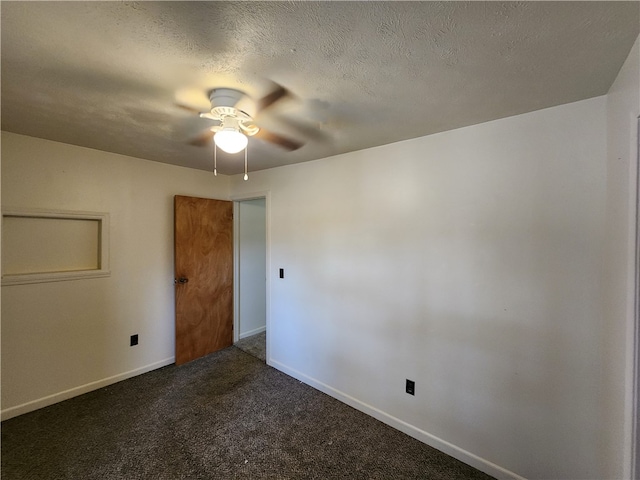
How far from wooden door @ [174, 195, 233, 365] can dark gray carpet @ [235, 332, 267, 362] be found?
0.67 feet

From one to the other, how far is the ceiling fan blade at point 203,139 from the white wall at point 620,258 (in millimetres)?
2340

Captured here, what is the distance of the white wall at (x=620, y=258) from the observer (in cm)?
108

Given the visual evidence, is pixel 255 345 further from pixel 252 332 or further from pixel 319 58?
pixel 319 58

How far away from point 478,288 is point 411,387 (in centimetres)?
95

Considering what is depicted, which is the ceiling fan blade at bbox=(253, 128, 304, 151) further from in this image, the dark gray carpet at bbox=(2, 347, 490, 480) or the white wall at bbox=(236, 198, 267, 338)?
the dark gray carpet at bbox=(2, 347, 490, 480)

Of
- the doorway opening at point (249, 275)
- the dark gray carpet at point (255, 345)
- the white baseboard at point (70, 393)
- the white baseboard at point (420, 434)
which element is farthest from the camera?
the doorway opening at point (249, 275)

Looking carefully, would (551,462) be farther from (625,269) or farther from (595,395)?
(625,269)

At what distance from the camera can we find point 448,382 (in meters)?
1.91

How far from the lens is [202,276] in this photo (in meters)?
3.37

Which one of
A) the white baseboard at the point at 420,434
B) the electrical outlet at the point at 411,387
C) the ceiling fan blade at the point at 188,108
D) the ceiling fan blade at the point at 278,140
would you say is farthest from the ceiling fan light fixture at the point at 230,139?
the white baseboard at the point at 420,434

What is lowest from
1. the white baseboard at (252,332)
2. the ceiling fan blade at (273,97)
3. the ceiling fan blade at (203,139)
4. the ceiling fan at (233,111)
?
the white baseboard at (252,332)

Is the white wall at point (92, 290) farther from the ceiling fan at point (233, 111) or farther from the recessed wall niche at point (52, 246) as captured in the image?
the ceiling fan at point (233, 111)

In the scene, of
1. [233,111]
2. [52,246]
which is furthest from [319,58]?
[52,246]

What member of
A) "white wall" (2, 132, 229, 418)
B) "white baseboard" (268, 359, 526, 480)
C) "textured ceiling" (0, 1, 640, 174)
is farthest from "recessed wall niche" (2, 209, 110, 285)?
"white baseboard" (268, 359, 526, 480)
